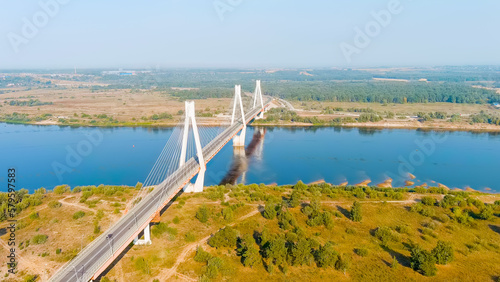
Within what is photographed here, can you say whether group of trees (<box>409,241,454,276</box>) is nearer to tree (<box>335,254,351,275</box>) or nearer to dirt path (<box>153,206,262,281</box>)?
tree (<box>335,254,351,275</box>)

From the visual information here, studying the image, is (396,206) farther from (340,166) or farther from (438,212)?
(340,166)

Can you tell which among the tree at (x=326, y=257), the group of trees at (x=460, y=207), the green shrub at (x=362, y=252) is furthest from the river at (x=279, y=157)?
the tree at (x=326, y=257)

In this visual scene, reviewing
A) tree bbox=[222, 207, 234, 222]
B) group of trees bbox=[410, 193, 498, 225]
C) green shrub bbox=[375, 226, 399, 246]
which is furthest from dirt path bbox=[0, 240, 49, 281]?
group of trees bbox=[410, 193, 498, 225]

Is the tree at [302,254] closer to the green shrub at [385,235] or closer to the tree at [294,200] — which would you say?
the green shrub at [385,235]

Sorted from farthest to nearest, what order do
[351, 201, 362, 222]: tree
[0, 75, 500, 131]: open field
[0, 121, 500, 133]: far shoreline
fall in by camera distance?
[0, 75, 500, 131]: open field < [0, 121, 500, 133]: far shoreline < [351, 201, 362, 222]: tree

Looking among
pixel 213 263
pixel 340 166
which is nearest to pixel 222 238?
pixel 213 263
